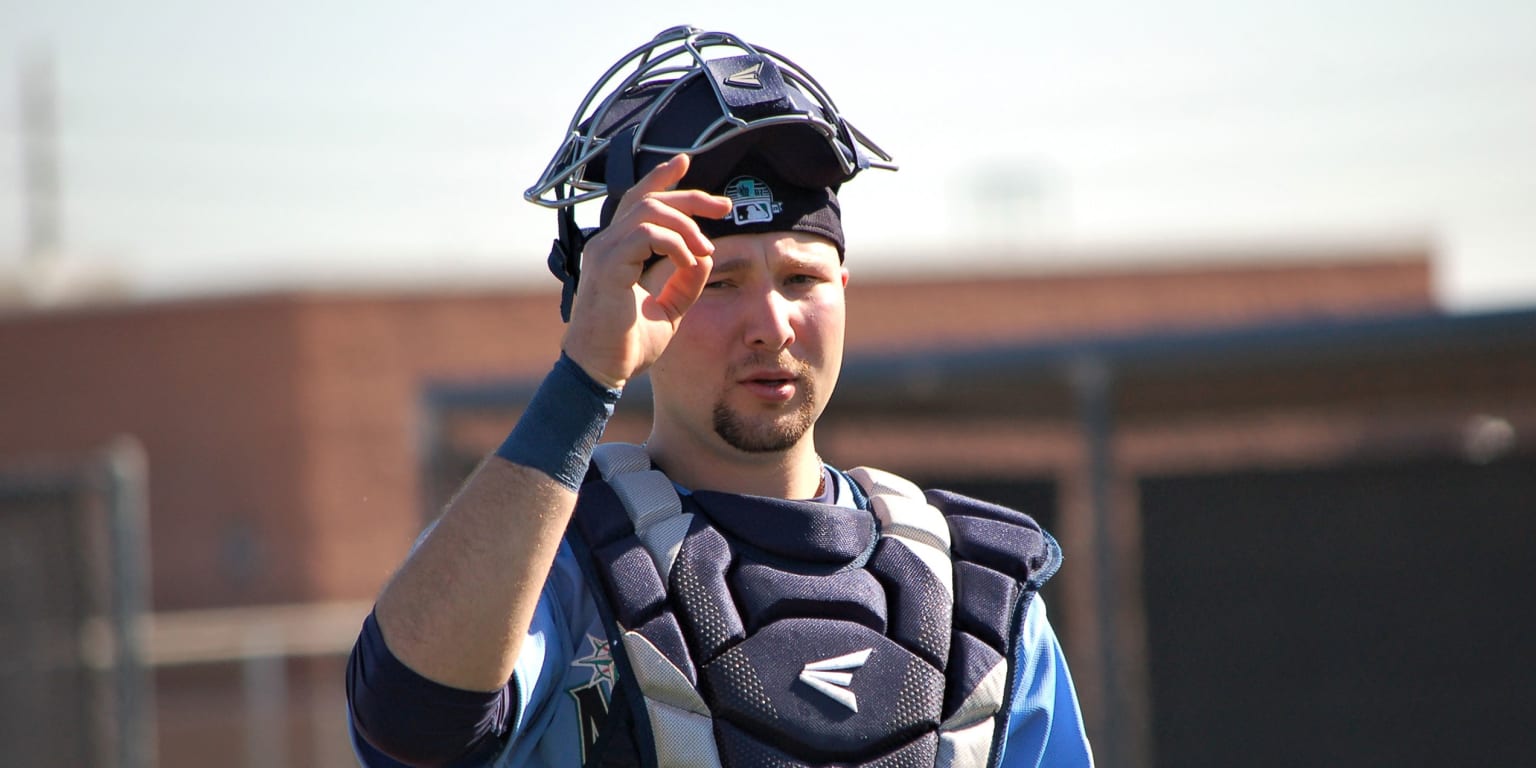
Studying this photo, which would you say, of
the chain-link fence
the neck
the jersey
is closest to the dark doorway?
the chain-link fence

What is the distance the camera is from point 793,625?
92.2 inches

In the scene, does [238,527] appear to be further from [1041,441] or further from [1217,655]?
[1217,655]

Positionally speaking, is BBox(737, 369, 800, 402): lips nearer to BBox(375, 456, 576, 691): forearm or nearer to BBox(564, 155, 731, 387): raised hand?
BBox(564, 155, 731, 387): raised hand

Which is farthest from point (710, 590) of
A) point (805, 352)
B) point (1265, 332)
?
point (1265, 332)

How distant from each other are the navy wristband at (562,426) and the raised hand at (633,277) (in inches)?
0.8

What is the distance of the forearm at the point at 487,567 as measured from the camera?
1.92 m

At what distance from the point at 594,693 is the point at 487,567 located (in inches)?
14.8

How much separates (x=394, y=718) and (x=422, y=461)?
634cm

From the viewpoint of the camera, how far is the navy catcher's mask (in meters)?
2.38

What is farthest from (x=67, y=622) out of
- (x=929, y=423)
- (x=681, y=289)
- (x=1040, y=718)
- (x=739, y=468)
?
(x=929, y=423)

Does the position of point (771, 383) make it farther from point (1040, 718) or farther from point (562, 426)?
point (1040, 718)

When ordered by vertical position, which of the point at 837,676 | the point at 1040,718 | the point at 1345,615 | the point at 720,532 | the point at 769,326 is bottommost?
the point at 1345,615

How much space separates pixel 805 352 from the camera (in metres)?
2.42

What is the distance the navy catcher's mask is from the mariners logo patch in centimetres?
2
